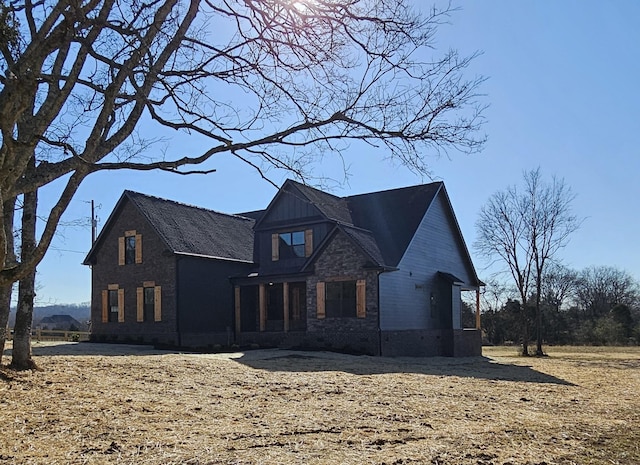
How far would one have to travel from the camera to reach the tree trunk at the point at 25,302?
1156cm

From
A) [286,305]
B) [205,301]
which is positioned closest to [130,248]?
[205,301]

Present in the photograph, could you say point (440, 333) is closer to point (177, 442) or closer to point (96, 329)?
point (96, 329)

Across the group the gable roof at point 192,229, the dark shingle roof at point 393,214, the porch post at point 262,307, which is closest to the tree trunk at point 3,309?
the gable roof at point 192,229

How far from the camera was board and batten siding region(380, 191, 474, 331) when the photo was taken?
23.9 m

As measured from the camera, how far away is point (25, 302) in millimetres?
12203

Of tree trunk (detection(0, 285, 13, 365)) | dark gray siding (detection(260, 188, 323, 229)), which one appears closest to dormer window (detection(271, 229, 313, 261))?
dark gray siding (detection(260, 188, 323, 229))

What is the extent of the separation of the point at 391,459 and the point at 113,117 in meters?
5.34

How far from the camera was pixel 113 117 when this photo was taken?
26.8 ft

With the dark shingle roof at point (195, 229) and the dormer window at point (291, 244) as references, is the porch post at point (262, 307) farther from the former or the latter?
the dark shingle roof at point (195, 229)

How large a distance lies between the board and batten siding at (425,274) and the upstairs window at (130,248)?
437 inches

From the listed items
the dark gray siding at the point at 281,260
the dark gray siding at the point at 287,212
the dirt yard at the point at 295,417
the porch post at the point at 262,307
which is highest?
the dark gray siding at the point at 287,212

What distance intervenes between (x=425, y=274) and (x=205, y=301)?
31.1 ft

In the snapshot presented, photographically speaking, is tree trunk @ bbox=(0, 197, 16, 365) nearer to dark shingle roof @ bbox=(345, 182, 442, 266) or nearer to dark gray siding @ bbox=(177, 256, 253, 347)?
dark shingle roof @ bbox=(345, 182, 442, 266)

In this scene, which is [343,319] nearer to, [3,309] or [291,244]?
[291,244]
